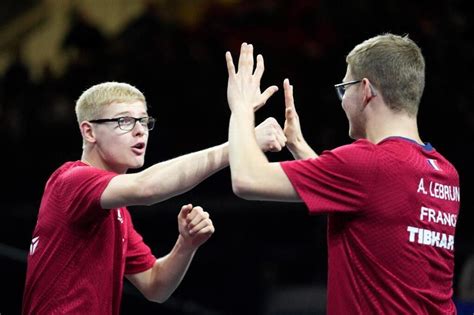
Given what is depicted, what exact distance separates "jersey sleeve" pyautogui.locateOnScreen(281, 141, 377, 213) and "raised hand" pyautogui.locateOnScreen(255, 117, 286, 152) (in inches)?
15.7

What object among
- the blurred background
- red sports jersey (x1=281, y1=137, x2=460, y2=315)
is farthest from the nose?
the blurred background

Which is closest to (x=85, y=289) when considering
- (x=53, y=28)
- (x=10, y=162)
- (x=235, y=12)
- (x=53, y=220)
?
(x=53, y=220)

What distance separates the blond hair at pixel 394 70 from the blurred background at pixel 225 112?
2.16m

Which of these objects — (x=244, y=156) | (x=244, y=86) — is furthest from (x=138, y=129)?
(x=244, y=156)

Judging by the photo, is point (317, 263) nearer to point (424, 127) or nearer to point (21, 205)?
point (424, 127)

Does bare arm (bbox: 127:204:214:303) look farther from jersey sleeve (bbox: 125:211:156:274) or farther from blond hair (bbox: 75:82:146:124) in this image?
blond hair (bbox: 75:82:146:124)

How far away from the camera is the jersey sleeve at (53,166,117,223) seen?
3703mm

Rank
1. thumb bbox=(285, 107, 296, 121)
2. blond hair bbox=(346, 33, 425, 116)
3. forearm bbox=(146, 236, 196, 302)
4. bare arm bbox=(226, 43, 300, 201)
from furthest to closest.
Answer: forearm bbox=(146, 236, 196, 302), thumb bbox=(285, 107, 296, 121), blond hair bbox=(346, 33, 425, 116), bare arm bbox=(226, 43, 300, 201)

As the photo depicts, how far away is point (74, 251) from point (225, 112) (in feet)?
15.2

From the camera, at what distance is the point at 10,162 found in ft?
28.6

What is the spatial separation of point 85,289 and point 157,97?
541cm

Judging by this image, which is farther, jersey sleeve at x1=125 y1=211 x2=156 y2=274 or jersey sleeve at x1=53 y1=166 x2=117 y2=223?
jersey sleeve at x1=125 y1=211 x2=156 y2=274

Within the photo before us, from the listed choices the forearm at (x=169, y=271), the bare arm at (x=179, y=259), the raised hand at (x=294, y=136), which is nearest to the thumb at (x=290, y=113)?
the raised hand at (x=294, y=136)

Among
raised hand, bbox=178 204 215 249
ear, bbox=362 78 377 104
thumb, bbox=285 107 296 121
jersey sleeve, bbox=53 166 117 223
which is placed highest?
ear, bbox=362 78 377 104
